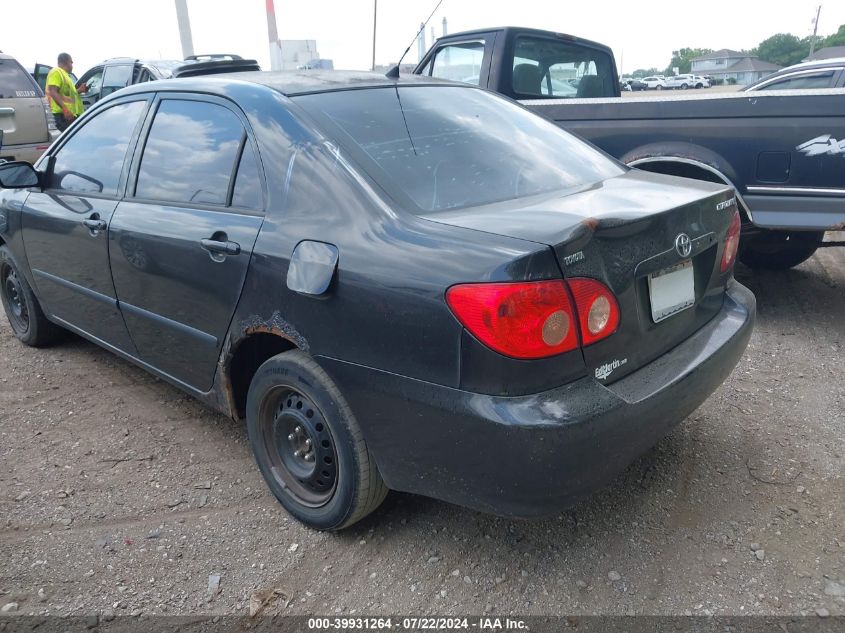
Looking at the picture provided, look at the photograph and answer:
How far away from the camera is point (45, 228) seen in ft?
12.4

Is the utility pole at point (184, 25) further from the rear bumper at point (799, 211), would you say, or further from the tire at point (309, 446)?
the tire at point (309, 446)

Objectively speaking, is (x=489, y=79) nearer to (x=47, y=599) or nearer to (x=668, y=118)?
(x=668, y=118)

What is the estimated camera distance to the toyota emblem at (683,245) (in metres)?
2.35

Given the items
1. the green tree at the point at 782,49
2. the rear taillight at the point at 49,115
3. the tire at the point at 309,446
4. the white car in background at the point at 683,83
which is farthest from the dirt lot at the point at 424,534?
the green tree at the point at 782,49

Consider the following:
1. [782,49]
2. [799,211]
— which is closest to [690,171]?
[799,211]

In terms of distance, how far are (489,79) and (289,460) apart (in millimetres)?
4108

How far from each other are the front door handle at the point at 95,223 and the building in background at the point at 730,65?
81439 millimetres

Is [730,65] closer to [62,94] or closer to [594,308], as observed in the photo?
[62,94]

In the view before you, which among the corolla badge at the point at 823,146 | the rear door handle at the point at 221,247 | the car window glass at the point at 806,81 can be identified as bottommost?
the rear door handle at the point at 221,247

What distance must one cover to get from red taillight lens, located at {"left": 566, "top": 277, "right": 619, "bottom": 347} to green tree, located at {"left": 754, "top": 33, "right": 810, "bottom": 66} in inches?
3694

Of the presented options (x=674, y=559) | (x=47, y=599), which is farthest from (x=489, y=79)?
(x=47, y=599)

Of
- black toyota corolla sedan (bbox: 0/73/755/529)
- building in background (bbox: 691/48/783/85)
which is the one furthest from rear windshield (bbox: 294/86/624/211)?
building in background (bbox: 691/48/783/85)

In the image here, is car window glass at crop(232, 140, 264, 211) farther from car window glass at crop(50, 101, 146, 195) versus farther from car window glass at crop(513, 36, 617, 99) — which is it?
car window glass at crop(513, 36, 617, 99)

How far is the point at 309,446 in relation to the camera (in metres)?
2.64
